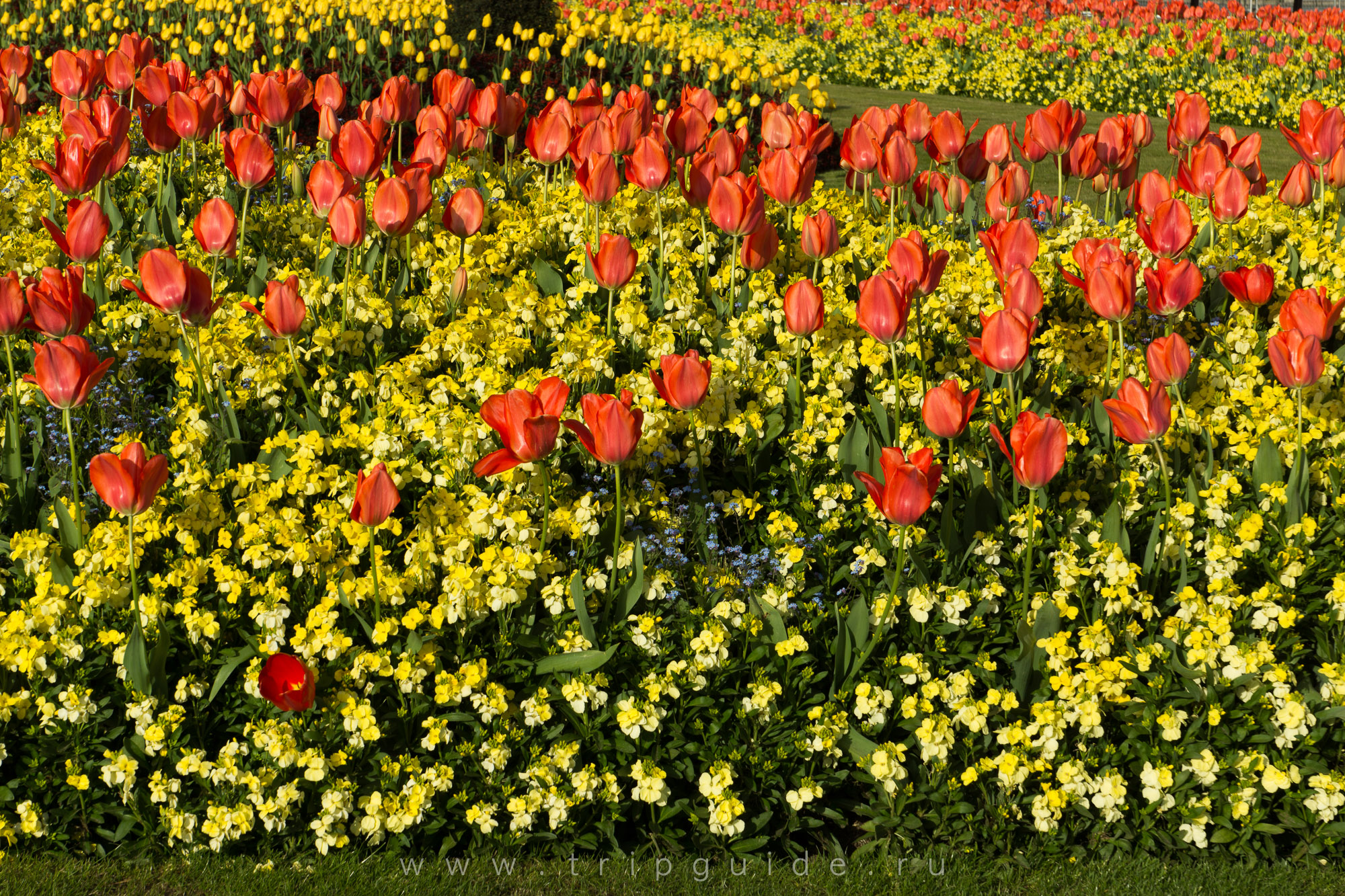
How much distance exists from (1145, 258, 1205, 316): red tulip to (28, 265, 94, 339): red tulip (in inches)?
115

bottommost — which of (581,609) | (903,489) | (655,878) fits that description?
(655,878)

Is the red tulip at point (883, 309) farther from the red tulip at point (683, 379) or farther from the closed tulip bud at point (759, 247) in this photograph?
the closed tulip bud at point (759, 247)

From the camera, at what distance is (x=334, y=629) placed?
9.79ft

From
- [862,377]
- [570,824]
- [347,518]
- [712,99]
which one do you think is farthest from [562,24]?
[570,824]

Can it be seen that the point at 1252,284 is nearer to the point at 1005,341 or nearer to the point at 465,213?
the point at 1005,341

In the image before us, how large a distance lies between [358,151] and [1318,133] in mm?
3560

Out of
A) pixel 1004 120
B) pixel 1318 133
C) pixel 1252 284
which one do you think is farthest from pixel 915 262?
pixel 1004 120

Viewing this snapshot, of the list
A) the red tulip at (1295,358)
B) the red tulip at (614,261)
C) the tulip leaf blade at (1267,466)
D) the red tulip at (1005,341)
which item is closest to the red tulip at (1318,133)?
the tulip leaf blade at (1267,466)

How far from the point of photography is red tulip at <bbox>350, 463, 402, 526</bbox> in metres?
2.78

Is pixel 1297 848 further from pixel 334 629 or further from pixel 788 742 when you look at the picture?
pixel 334 629

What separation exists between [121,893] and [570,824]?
996 millimetres

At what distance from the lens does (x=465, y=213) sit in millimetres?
4141

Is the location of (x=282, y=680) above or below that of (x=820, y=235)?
below

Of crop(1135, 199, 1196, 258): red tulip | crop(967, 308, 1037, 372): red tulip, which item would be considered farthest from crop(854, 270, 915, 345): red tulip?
crop(1135, 199, 1196, 258): red tulip
